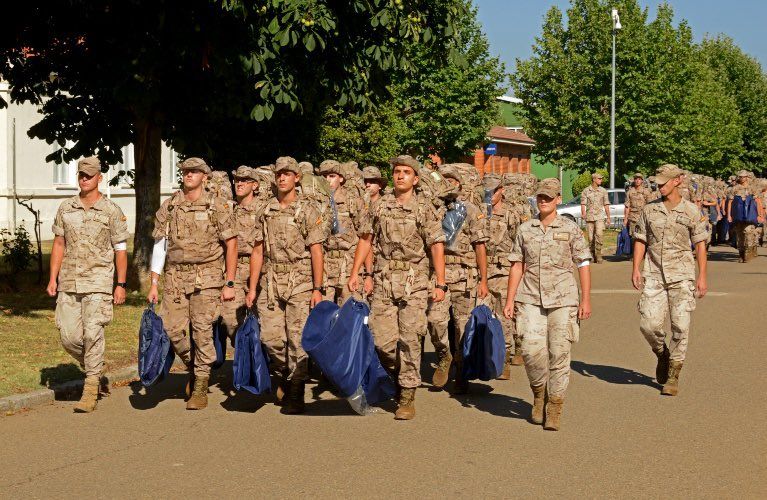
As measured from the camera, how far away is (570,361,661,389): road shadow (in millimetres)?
11055

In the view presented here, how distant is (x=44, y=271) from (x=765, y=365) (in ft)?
46.7

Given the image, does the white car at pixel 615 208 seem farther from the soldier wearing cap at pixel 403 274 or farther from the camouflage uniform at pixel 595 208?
the soldier wearing cap at pixel 403 274

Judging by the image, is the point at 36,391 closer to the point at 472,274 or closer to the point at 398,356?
the point at 398,356

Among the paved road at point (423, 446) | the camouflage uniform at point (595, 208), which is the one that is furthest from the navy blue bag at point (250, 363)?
the camouflage uniform at point (595, 208)

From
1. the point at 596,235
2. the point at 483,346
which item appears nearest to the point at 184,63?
the point at 483,346

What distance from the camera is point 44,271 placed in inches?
869

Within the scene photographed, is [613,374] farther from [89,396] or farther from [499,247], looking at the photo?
[89,396]

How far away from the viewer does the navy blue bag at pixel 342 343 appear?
29.8ft

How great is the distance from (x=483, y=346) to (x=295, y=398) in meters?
1.66

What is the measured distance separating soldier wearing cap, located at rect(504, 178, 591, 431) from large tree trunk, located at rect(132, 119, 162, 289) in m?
10.4

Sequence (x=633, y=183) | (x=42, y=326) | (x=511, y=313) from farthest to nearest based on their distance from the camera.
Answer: (x=633, y=183), (x=42, y=326), (x=511, y=313)

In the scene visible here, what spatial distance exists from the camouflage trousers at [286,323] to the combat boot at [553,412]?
199 centimetres

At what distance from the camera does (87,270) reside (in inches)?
379

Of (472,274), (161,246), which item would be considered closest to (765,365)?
(472,274)
